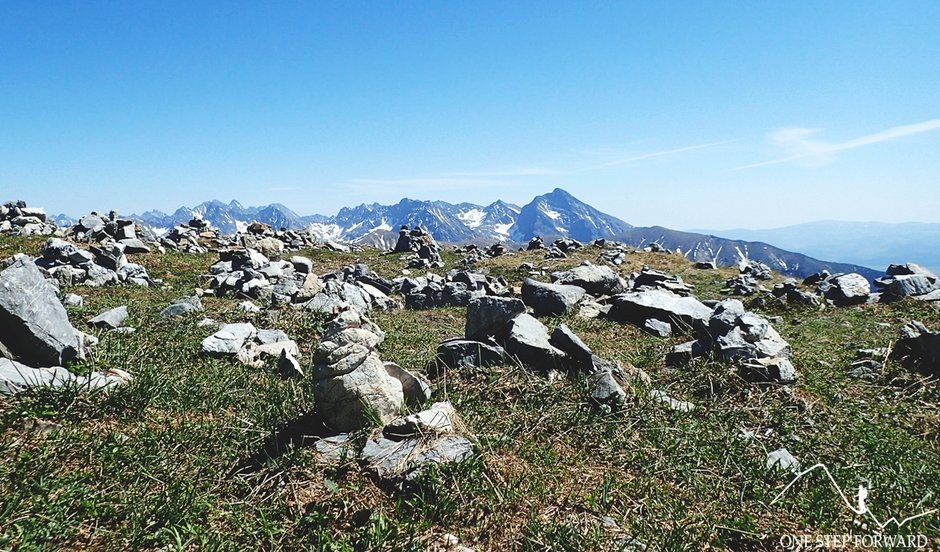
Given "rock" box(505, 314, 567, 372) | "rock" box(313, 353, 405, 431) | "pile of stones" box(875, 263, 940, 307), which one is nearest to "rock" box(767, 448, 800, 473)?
"rock" box(505, 314, 567, 372)

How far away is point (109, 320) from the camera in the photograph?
10.5 m

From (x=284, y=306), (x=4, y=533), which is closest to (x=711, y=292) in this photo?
(x=284, y=306)

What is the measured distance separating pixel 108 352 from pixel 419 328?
773 centimetres

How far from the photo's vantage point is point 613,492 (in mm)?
5004

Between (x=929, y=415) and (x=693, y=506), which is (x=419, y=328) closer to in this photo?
(x=693, y=506)

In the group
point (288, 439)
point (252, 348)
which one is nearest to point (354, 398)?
point (288, 439)

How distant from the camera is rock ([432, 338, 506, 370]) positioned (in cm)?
827

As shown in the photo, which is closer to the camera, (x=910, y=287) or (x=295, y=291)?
(x=295, y=291)

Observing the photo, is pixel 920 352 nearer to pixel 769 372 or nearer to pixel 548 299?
pixel 769 372

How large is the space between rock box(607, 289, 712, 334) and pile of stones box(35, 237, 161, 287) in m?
17.6

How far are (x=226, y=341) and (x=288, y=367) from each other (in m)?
1.95

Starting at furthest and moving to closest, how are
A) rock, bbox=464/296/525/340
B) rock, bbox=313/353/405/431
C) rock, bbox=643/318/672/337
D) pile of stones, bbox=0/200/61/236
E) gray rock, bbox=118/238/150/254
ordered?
1. pile of stones, bbox=0/200/61/236
2. gray rock, bbox=118/238/150/254
3. rock, bbox=643/318/672/337
4. rock, bbox=464/296/525/340
5. rock, bbox=313/353/405/431

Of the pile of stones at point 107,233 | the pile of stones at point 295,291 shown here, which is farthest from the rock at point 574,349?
the pile of stones at point 107,233

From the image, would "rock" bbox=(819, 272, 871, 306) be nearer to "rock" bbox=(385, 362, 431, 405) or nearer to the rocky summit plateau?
the rocky summit plateau
